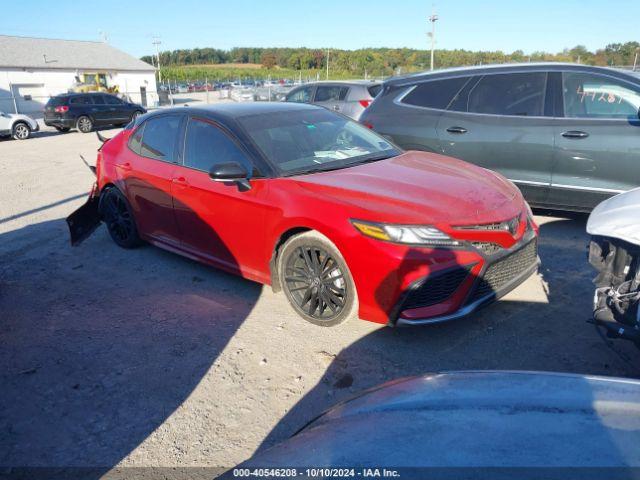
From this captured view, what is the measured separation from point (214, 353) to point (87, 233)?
2886 mm

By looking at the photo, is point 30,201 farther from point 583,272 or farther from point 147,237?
point 583,272

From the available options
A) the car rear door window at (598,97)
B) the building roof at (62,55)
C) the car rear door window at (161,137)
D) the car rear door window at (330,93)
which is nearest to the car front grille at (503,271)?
the car rear door window at (598,97)

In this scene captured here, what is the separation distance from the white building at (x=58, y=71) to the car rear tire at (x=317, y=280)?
39022 mm

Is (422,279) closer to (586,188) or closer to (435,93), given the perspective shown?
(586,188)

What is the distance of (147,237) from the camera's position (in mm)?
5273

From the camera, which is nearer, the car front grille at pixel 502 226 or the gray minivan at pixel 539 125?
the car front grille at pixel 502 226

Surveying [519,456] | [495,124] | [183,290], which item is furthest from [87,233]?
[519,456]

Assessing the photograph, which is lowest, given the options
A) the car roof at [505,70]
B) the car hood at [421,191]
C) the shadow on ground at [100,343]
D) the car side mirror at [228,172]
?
the shadow on ground at [100,343]

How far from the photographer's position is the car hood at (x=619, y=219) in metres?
2.83

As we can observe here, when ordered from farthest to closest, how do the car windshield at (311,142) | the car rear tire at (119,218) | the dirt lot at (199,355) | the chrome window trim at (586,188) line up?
the car rear tire at (119,218) < the chrome window trim at (586,188) < the car windshield at (311,142) < the dirt lot at (199,355)

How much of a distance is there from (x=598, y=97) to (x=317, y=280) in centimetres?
384

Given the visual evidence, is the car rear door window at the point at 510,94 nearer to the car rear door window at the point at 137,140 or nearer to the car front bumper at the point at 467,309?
the car front bumper at the point at 467,309

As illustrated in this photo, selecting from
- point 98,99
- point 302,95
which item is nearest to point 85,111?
point 98,99

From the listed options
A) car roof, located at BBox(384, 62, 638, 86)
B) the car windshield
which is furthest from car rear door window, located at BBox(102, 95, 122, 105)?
the car windshield
